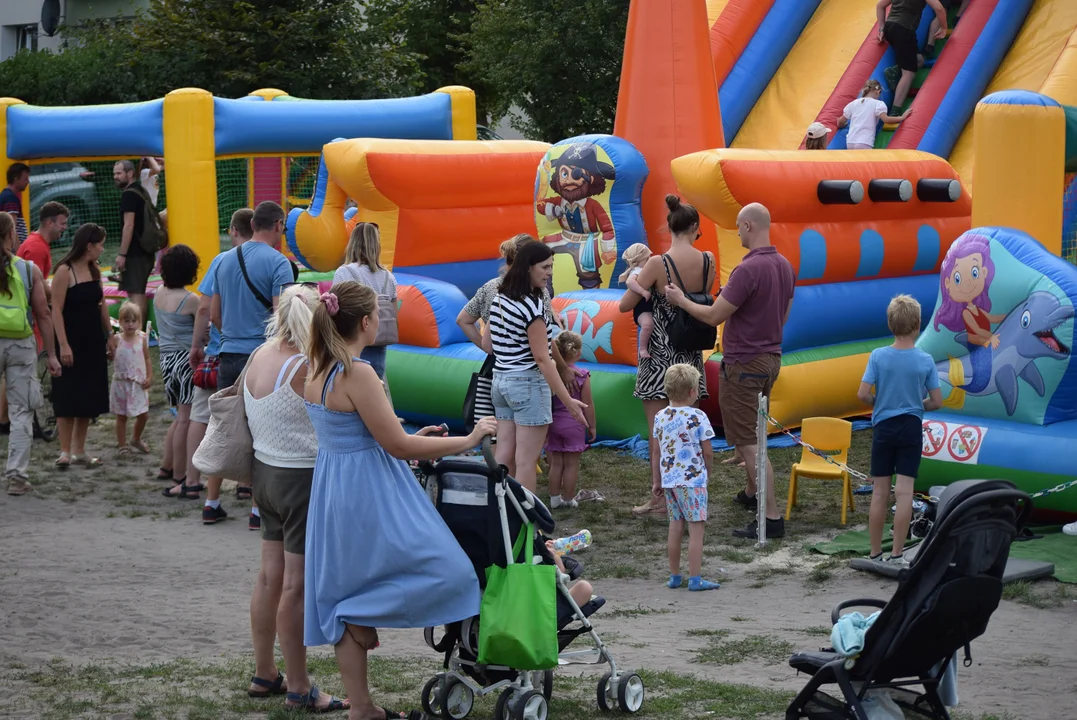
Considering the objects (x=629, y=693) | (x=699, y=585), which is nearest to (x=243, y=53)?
(x=699, y=585)

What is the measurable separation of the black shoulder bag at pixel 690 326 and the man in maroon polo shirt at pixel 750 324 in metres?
0.25

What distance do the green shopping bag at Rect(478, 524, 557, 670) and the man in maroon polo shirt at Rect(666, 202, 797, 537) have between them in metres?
3.07

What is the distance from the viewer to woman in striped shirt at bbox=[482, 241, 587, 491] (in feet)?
21.5

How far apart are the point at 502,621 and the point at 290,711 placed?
877mm

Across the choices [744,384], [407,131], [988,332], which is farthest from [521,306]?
[407,131]

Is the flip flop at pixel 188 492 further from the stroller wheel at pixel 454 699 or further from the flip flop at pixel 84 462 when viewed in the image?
the stroller wheel at pixel 454 699

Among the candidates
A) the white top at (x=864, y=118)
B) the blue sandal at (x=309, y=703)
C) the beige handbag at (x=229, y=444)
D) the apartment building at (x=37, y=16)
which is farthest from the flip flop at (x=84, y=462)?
the apartment building at (x=37, y=16)

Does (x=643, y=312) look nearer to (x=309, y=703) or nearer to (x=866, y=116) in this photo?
(x=309, y=703)

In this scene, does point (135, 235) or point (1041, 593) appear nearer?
point (1041, 593)

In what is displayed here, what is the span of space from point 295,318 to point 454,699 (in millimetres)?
1344

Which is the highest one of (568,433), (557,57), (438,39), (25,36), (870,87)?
(25,36)

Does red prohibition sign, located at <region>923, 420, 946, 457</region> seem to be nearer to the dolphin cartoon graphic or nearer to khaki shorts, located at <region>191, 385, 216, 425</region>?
the dolphin cartoon graphic

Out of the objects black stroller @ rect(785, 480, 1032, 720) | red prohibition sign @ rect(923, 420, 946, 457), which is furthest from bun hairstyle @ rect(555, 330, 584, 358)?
black stroller @ rect(785, 480, 1032, 720)

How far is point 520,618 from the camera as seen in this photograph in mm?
4133
